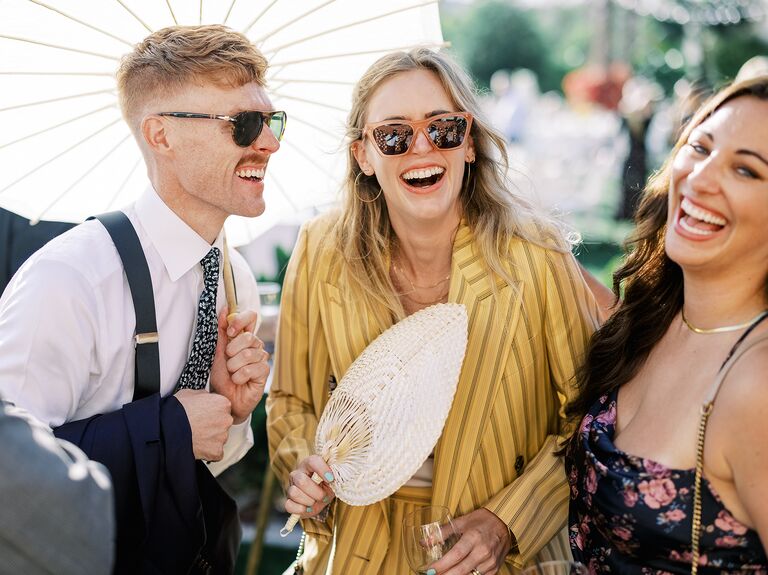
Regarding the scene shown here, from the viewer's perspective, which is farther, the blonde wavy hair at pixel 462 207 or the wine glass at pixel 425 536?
the blonde wavy hair at pixel 462 207

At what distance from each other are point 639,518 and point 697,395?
0.34 m

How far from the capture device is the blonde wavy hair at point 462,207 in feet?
9.89

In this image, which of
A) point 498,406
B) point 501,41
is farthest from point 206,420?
point 501,41

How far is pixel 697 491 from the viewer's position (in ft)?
6.61

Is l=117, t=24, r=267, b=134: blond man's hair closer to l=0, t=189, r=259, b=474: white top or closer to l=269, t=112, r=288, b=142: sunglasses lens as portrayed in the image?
l=269, t=112, r=288, b=142: sunglasses lens

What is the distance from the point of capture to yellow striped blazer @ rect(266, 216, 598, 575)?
278 cm

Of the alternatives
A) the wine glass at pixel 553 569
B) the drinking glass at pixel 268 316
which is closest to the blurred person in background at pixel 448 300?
the wine glass at pixel 553 569

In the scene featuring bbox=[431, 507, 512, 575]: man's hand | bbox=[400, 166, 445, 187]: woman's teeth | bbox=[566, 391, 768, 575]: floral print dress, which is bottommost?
bbox=[431, 507, 512, 575]: man's hand

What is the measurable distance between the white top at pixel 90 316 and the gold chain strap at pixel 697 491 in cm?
160

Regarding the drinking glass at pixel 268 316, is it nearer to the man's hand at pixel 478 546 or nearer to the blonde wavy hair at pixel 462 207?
the blonde wavy hair at pixel 462 207

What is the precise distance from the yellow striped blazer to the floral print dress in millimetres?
306

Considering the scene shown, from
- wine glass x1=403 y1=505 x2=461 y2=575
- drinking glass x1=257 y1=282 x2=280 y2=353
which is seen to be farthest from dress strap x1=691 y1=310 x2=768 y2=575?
drinking glass x1=257 y1=282 x2=280 y2=353

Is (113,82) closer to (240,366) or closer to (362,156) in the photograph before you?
(362,156)

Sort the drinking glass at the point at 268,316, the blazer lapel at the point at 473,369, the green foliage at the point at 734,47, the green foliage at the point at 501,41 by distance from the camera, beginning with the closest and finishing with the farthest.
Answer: the blazer lapel at the point at 473,369, the drinking glass at the point at 268,316, the green foliage at the point at 734,47, the green foliage at the point at 501,41
